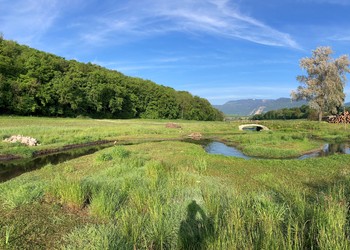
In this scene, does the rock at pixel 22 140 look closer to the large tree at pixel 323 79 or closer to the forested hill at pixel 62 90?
the forested hill at pixel 62 90

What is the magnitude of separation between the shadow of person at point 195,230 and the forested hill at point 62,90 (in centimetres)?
6527

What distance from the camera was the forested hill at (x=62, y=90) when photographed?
66.1 metres

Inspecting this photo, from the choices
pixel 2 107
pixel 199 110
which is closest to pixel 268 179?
pixel 2 107

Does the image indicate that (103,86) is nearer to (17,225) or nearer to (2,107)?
(2,107)

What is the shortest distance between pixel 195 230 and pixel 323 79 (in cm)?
6848

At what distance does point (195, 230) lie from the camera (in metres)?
6.71

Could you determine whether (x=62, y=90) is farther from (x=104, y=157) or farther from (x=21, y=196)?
(x=21, y=196)

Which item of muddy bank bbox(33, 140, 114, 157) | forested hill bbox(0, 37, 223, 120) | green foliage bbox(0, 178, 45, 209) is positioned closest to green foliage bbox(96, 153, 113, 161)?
green foliage bbox(0, 178, 45, 209)

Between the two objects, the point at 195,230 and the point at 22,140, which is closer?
the point at 195,230

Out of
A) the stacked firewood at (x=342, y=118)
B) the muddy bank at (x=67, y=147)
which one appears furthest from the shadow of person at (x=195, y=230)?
the stacked firewood at (x=342, y=118)

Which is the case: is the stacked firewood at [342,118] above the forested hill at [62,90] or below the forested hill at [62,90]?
below

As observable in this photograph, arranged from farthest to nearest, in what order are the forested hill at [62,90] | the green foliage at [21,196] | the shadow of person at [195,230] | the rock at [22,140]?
the forested hill at [62,90]
the rock at [22,140]
the green foliage at [21,196]
the shadow of person at [195,230]

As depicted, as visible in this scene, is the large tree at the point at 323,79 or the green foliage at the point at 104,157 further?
the large tree at the point at 323,79

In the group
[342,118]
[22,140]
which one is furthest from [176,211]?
[342,118]
